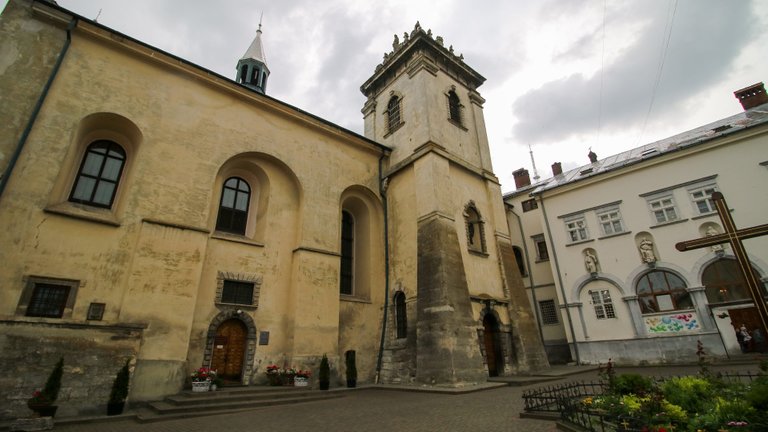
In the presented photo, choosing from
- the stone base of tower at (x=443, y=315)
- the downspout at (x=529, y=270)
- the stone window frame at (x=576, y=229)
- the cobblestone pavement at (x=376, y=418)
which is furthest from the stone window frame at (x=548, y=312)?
the cobblestone pavement at (x=376, y=418)

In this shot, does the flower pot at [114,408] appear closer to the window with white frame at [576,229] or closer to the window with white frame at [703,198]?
the window with white frame at [576,229]

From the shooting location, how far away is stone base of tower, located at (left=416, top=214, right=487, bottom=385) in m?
12.7

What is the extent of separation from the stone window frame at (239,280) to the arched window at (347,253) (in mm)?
4347

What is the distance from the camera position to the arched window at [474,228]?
17.5 metres

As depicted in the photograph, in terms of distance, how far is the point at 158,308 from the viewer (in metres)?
10.6

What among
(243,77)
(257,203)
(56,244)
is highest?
(243,77)

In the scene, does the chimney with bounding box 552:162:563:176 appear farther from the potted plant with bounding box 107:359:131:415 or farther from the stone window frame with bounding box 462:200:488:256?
the potted plant with bounding box 107:359:131:415

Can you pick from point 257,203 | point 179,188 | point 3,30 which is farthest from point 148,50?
point 257,203

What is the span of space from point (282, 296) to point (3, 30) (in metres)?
11.9

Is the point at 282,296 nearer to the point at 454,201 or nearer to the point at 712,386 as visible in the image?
the point at 454,201

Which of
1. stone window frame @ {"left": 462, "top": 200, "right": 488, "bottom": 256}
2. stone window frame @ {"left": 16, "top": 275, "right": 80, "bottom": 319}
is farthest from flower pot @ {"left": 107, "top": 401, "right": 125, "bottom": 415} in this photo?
stone window frame @ {"left": 462, "top": 200, "right": 488, "bottom": 256}

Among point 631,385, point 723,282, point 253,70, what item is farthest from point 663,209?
point 253,70

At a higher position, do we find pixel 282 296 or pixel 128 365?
pixel 282 296

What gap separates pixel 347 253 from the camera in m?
17.7
